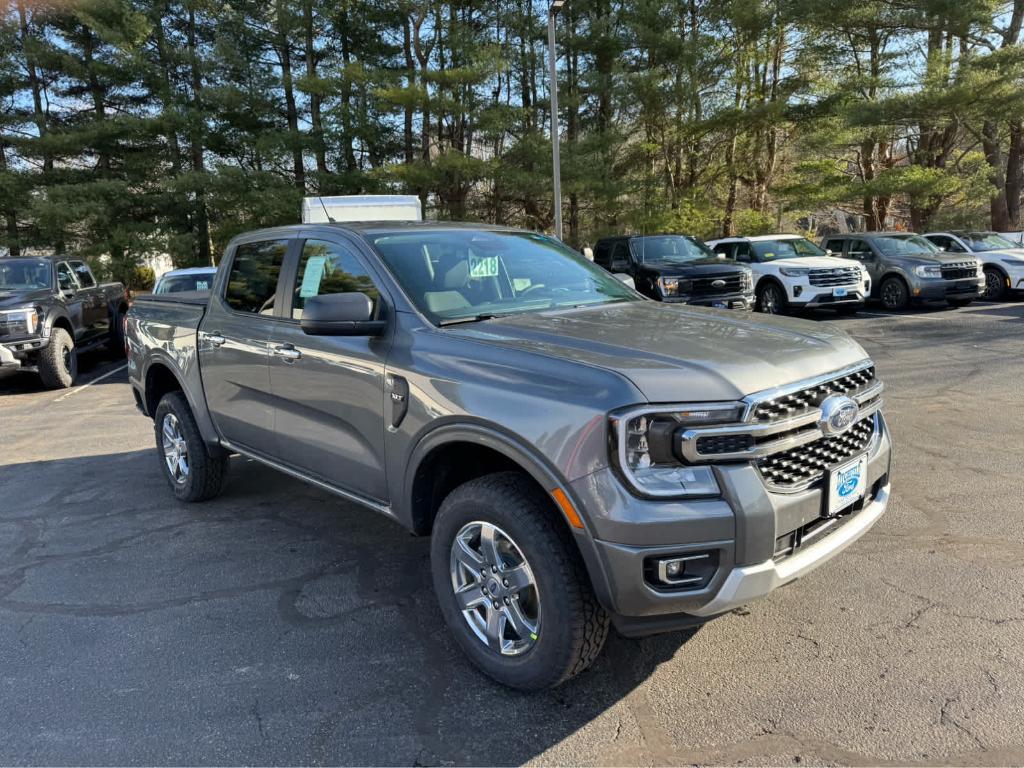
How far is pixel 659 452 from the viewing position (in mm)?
2391

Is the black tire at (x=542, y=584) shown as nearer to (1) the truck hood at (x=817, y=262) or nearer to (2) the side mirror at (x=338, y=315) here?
(2) the side mirror at (x=338, y=315)

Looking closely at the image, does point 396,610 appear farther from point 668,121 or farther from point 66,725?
point 668,121

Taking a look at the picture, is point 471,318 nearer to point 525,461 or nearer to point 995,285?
point 525,461

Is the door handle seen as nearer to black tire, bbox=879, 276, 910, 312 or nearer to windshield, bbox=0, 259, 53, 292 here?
windshield, bbox=0, 259, 53, 292

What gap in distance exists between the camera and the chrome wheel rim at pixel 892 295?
14.8 metres

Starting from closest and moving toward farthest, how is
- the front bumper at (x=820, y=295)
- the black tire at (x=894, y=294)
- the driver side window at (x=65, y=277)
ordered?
the driver side window at (x=65, y=277)
the front bumper at (x=820, y=295)
the black tire at (x=894, y=294)

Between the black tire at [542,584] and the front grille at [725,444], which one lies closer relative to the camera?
the front grille at [725,444]

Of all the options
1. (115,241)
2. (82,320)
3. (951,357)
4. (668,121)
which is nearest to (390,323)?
(951,357)

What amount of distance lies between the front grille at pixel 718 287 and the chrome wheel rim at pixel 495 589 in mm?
9696

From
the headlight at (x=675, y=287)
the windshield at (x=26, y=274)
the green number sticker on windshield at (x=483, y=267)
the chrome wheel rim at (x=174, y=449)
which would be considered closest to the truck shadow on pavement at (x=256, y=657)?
the chrome wheel rim at (x=174, y=449)

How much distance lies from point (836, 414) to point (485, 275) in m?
1.84

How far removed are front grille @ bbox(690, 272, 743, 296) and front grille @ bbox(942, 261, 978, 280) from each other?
5.28 m

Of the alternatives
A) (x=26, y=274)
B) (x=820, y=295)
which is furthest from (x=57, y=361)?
(x=820, y=295)

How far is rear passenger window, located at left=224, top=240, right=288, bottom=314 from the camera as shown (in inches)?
167
